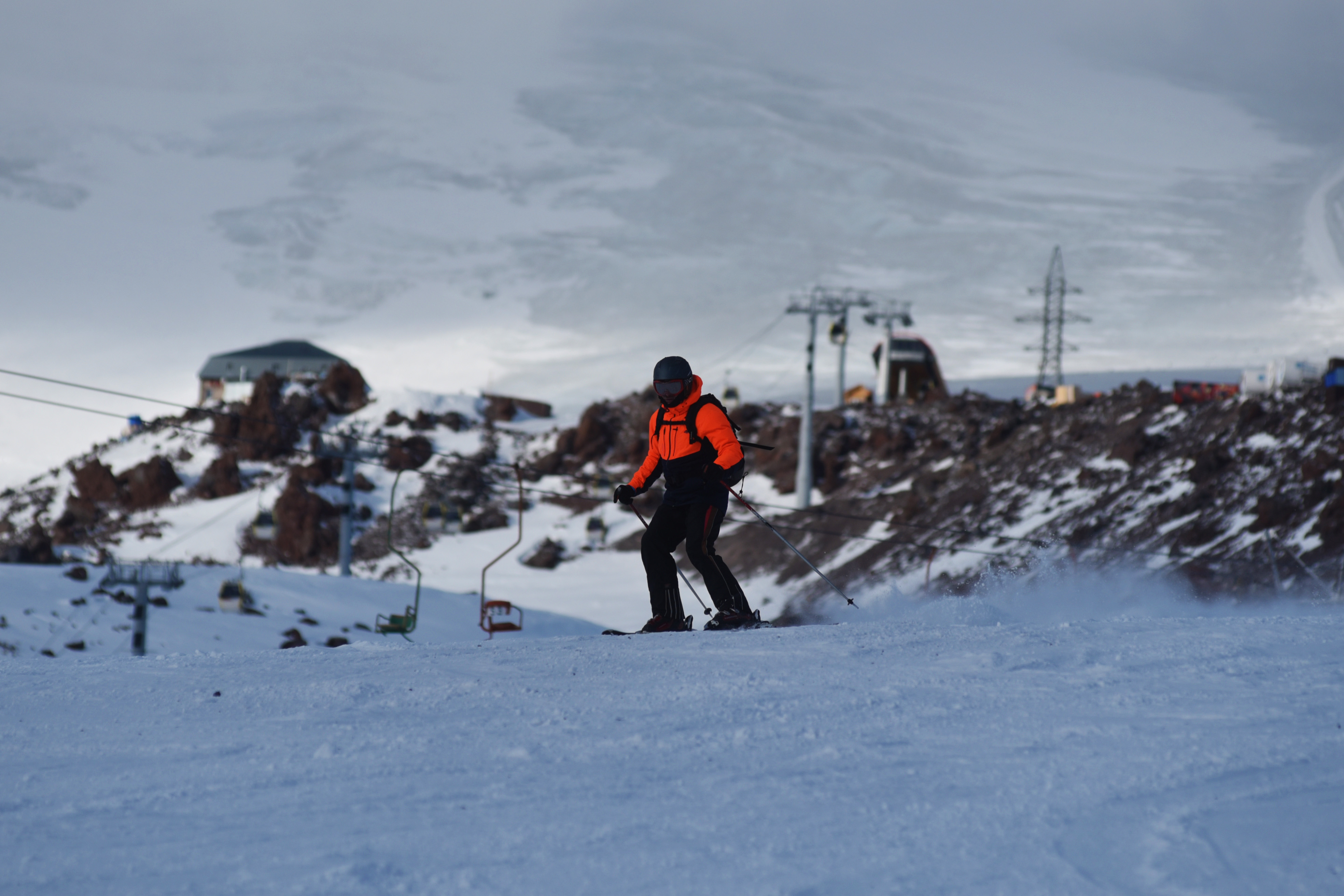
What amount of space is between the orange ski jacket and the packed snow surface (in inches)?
80.7

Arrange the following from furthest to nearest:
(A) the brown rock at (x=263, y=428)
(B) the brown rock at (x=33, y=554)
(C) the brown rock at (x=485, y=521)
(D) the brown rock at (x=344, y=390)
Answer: (D) the brown rock at (x=344, y=390) < (A) the brown rock at (x=263, y=428) < (C) the brown rock at (x=485, y=521) < (B) the brown rock at (x=33, y=554)

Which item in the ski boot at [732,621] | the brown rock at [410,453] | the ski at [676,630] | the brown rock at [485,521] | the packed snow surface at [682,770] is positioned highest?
the brown rock at [410,453]

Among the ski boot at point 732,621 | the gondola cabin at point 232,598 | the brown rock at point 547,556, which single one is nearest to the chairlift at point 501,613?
the gondola cabin at point 232,598

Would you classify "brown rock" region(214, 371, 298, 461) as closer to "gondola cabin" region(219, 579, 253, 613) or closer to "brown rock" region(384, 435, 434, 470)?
"brown rock" region(384, 435, 434, 470)

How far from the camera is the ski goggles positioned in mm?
8820

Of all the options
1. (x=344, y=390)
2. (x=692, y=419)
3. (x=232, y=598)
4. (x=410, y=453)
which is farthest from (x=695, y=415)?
(x=344, y=390)

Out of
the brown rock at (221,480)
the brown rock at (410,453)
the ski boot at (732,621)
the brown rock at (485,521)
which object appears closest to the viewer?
the ski boot at (732,621)

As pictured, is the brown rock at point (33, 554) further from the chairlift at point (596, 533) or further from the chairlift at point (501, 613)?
the chairlift at point (596, 533)

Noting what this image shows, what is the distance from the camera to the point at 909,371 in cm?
6969

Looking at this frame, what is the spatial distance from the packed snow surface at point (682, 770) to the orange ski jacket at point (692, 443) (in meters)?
2.05

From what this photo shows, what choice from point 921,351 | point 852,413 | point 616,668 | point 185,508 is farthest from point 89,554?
point 616,668

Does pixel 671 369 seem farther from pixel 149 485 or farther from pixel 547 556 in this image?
pixel 149 485

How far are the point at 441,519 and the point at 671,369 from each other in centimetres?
2502

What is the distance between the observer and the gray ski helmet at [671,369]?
875 cm
